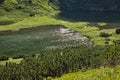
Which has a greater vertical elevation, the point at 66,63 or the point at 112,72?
the point at 112,72

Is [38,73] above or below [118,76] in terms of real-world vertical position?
below

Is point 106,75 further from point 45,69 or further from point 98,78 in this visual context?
point 45,69

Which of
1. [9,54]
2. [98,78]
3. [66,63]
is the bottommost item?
[9,54]

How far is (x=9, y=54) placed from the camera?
197 meters

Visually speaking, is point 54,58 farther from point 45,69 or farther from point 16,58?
point 16,58

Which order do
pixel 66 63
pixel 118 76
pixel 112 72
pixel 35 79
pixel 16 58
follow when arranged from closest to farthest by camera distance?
pixel 118 76 < pixel 112 72 < pixel 35 79 < pixel 66 63 < pixel 16 58

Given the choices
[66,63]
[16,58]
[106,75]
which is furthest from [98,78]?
[16,58]

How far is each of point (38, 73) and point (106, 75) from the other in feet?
321

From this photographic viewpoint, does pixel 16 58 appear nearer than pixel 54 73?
No

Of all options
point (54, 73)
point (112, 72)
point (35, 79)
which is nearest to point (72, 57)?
point (54, 73)

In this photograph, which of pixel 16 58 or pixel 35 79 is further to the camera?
pixel 16 58

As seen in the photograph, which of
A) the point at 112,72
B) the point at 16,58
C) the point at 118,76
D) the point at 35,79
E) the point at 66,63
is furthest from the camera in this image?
the point at 16,58

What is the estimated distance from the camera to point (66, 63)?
15150cm

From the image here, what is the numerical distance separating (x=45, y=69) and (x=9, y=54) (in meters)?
59.4
